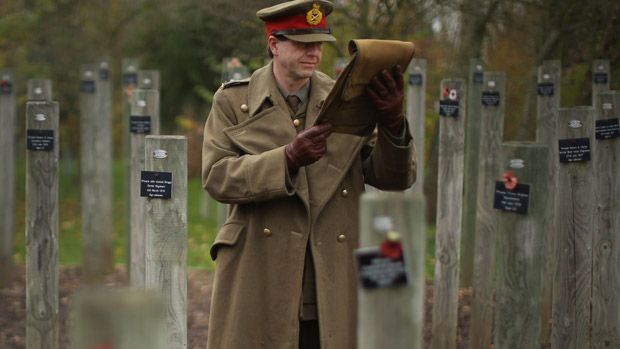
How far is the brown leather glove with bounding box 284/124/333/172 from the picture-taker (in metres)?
3.98

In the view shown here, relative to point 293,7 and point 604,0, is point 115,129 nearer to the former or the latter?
point 604,0

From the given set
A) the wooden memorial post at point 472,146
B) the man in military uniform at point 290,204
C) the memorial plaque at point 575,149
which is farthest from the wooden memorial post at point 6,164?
the man in military uniform at point 290,204

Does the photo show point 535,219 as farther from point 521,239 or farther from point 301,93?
point 301,93

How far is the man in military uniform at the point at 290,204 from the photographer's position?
4227mm

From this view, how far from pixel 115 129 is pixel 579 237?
16840 mm

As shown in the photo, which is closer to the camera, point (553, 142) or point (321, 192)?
point (321, 192)

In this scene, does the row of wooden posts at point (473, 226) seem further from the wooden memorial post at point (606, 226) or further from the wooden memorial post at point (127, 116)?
the wooden memorial post at point (127, 116)

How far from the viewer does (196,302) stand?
903 centimetres

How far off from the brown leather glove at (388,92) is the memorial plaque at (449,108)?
305 cm

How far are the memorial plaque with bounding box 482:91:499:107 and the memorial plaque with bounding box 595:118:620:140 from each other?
160 cm

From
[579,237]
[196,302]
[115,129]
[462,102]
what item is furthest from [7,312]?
[115,129]

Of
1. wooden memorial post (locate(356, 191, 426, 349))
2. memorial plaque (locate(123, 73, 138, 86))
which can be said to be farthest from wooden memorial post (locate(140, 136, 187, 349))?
memorial plaque (locate(123, 73, 138, 86))

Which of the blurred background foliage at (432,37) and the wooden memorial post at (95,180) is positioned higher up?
the blurred background foliage at (432,37)

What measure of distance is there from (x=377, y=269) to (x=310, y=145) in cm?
129
